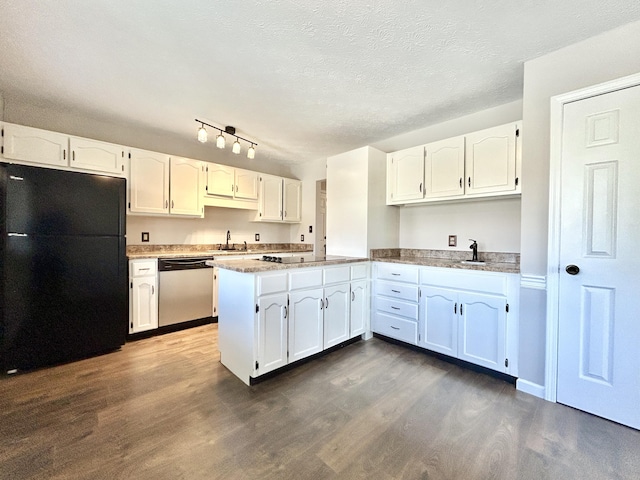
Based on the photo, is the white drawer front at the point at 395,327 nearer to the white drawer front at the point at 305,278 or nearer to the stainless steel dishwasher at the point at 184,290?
the white drawer front at the point at 305,278

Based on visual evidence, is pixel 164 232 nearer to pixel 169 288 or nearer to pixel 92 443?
pixel 169 288

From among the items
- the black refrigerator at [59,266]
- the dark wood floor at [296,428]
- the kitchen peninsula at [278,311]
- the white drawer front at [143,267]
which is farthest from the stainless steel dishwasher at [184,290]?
the kitchen peninsula at [278,311]

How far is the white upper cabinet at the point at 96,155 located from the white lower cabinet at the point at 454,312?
3.06 meters

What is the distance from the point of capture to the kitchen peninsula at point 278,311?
2.03 meters

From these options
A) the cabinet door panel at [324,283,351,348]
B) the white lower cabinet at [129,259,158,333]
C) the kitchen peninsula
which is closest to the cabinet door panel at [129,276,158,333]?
the white lower cabinet at [129,259,158,333]

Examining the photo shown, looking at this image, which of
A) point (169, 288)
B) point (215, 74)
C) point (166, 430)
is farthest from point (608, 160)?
point (169, 288)

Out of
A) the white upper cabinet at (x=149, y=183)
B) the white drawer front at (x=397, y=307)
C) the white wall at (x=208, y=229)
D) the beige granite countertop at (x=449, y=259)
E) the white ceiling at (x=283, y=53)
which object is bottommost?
the white drawer front at (x=397, y=307)

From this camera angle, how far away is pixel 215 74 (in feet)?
6.95

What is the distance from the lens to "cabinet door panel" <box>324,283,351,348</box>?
2.54 meters

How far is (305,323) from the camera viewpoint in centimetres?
235

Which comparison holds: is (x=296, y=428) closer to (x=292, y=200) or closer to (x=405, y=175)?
(x=405, y=175)

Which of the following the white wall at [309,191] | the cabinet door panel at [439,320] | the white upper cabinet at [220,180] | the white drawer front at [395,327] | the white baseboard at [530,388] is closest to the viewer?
the white baseboard at [530,388]

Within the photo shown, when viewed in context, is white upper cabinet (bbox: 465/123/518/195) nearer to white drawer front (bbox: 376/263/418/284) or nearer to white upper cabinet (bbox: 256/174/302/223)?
white drawer front (bbox: 376/263/418/284)

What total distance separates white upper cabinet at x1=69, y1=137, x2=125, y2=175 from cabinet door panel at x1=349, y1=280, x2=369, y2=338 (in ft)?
9.32
